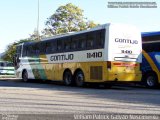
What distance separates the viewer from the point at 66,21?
53.4 m

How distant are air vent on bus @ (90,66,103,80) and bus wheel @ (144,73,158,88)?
12.3 feet

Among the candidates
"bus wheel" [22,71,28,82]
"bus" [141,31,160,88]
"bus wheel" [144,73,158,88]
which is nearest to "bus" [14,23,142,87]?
"bus" [141,31,160,88]

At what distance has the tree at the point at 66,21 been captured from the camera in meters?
53.2

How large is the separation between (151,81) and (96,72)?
12.7 ft

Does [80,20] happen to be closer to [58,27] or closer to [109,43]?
[58,27]

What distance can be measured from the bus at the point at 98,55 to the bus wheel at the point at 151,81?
1780 millimetres

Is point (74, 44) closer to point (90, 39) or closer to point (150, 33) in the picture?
point (90, 39)

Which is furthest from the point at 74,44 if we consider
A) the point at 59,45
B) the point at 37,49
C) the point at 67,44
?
the point at 37,49

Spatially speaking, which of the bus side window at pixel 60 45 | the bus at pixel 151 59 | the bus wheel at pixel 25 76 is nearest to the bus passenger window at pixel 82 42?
the bus side window at pixel 60 45

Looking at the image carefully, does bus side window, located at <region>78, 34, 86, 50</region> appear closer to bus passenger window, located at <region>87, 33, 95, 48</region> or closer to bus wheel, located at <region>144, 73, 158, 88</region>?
bus passenger window, located at <region>87, 33, 95, 48</region>

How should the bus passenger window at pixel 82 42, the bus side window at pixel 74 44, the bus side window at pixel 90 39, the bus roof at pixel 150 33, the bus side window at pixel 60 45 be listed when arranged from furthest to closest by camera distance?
1. the bus side window at pixel 60 45
2. the bus side window at pixel 74 44
3. the bus roof at pixel 150 33
4. the bus passenger window at pixel 82 42
5. the bus side window at pixel 90 39

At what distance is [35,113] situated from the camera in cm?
1026

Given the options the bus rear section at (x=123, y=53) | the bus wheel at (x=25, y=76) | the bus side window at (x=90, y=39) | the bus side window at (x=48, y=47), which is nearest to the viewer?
the bus rear section at (x=123, y=53)

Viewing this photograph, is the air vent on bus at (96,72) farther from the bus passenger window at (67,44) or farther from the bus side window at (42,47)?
the bus side window at (42,47)
